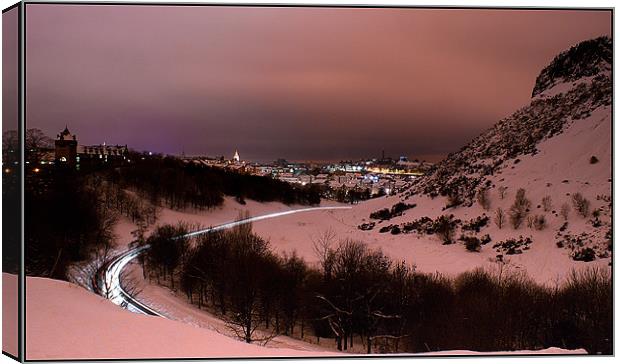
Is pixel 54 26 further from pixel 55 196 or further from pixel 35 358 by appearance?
pixel 35 358

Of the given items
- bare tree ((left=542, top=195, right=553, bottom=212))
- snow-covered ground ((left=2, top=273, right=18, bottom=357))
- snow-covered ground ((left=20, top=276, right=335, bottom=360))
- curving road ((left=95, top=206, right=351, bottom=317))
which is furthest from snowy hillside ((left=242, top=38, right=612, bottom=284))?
snow-covered ground ((left=2, top=273, right=18, bottom=357))

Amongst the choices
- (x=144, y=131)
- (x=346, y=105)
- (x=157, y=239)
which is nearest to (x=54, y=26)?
(x=144, y=131)

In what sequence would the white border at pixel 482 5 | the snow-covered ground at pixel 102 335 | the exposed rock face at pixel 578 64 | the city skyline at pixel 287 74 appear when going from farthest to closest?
the exposed rock face at pixel 578 64, the city skyline at pixel 287 74, the white border at pixel 482 5, the snow-covered ground at pixel 102 335

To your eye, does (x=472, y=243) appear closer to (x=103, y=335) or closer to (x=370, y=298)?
(x=370, y=298)

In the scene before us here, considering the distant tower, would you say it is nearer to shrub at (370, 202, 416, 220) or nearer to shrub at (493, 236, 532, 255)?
shrub at (370, 202, 416, 220)

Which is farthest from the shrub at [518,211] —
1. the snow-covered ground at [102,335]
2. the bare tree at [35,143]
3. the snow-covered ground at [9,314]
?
the snow-covered ground at [9,314]

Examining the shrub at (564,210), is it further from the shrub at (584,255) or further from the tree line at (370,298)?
the tree line at (370,298)

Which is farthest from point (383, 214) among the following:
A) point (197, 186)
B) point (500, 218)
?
point (197, 186)
